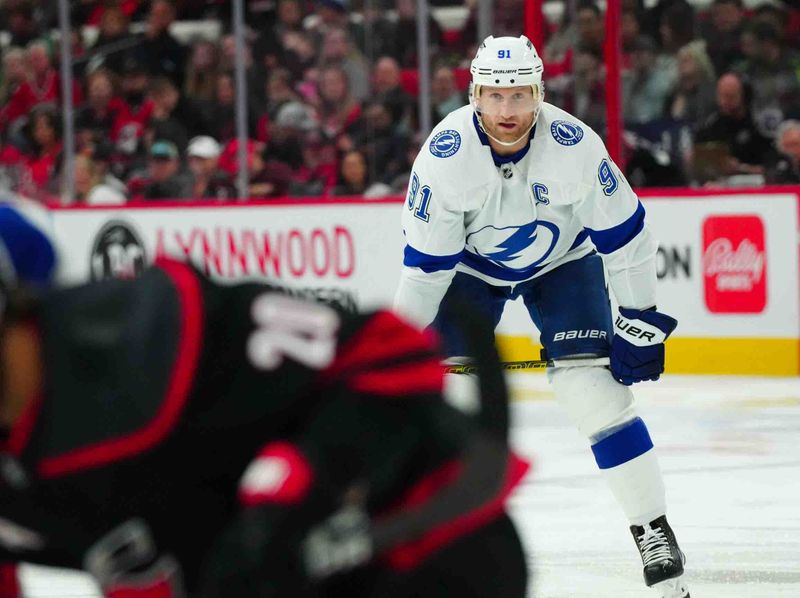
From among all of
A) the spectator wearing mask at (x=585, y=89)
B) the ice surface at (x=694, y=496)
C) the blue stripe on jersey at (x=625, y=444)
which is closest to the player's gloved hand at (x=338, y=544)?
the ice surface at (x=694, y=496)

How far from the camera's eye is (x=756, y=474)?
18.1ft

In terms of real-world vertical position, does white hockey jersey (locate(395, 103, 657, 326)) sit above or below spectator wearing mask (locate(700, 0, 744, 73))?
below

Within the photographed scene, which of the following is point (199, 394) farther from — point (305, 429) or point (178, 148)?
point (178, 148)

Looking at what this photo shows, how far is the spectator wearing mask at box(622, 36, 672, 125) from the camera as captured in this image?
836 cm

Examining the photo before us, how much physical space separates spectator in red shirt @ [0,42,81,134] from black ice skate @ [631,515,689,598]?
7.17 meters

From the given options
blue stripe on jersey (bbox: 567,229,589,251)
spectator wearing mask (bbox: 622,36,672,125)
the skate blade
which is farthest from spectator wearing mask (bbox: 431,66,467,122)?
the skate blade

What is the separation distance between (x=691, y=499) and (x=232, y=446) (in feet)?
12.6

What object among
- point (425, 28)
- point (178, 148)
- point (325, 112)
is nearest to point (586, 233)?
point (425, 28)

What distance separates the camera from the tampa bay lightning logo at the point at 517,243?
4.16m

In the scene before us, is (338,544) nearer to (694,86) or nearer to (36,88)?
(694,86)

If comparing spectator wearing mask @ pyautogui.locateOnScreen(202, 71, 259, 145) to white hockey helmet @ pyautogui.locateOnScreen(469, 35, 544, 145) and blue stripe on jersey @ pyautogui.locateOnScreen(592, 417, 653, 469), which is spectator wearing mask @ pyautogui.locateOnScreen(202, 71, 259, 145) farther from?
blue stripe on jersey @ pyautogui.locateOnScreen(592, 417, 653, 469)

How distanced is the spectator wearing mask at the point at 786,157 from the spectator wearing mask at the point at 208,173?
3.16m

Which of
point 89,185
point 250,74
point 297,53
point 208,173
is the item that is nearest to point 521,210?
point 297,53

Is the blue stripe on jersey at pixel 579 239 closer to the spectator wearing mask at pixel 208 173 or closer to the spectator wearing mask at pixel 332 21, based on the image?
the spectator wearing mask at pixel 332 21
